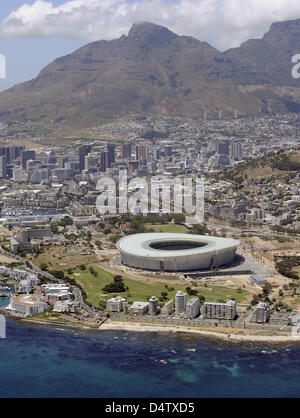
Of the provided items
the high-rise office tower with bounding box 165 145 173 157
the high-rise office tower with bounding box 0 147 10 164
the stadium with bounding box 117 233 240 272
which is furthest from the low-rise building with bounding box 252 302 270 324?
the high-rise office tower with bounding box 0 147 10 164

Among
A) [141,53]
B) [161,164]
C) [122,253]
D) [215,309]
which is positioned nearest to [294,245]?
[122,253]

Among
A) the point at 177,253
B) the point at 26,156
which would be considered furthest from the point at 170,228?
the point at 26,156

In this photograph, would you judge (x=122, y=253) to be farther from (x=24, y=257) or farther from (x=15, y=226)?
(x=15, y=226)

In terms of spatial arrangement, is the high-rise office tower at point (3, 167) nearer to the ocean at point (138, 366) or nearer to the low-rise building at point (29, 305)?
the low-rise building at point (29, 305)

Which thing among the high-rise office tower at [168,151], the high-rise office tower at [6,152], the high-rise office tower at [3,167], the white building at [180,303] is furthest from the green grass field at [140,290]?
the high-rise office tower at [6,152]

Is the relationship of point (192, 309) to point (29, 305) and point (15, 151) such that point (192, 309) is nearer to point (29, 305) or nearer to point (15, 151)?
point (29, 305)

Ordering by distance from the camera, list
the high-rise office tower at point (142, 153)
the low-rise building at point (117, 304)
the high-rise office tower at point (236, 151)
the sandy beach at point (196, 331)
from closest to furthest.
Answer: the sandy beach at point (196, 331)
the low-rise building at point (117, 304)
the high-rise office tower at point (236, 151)
the high-rise office tower at point (142, 153)
